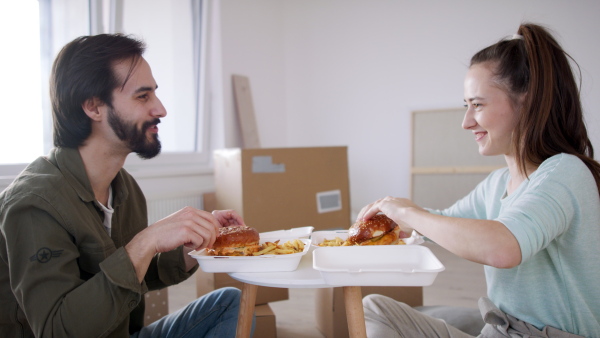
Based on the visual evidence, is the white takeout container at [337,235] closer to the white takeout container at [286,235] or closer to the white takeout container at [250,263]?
the white takeout container at [286,235]

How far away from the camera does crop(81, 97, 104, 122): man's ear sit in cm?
137

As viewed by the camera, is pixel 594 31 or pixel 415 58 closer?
pixel 594 31

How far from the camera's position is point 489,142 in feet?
4.49

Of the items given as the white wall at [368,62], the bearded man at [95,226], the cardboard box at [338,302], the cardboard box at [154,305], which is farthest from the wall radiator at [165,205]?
the bearded man at [95,226]

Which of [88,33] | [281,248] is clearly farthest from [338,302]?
[88,33]

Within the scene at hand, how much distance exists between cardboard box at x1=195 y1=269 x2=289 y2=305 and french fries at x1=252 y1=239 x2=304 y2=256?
1332 millimetres

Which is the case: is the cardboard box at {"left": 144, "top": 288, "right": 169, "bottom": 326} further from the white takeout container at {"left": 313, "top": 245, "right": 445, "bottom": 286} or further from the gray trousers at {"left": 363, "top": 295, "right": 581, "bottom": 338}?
the white takeout container at {"left": 313, "top": 245, "right": 445, "bottom": 286}

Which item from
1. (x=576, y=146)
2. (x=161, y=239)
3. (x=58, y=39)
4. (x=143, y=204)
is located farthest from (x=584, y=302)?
(x=58, y=39)

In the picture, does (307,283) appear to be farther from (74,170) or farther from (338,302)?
(338,302)

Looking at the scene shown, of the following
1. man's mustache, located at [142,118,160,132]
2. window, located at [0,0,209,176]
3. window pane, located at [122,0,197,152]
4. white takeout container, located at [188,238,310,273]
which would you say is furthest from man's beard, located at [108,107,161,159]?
window pane, located at [122,0,197,152]

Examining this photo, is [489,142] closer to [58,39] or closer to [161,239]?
[161,239]

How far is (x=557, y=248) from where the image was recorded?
1196 mm

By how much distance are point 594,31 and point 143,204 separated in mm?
3957

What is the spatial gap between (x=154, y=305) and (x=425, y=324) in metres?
1.44
